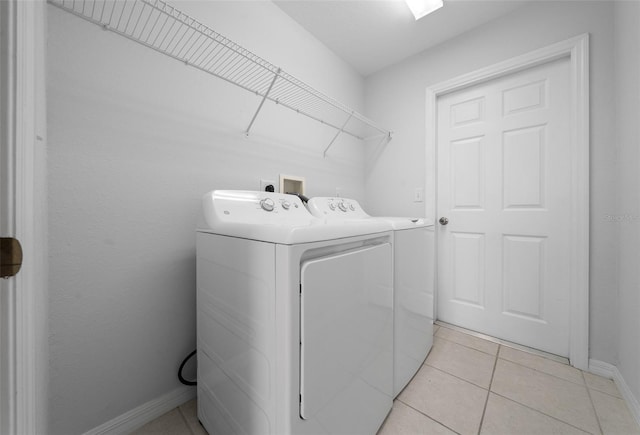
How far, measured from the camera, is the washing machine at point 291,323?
0.67 meters

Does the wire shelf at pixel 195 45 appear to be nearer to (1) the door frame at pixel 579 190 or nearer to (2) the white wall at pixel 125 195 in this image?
(2) the white wall at pixel 125 195

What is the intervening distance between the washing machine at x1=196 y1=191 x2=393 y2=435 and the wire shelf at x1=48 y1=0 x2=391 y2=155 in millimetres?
686

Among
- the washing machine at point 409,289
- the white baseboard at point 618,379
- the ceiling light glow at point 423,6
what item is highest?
the ceiling light glow at point 423,6

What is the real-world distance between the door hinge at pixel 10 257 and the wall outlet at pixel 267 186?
3.41 feet

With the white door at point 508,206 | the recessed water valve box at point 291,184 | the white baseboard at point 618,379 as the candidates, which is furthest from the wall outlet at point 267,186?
the white baseboard at point 618,379

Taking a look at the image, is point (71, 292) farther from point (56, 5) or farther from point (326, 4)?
point (326, 4)

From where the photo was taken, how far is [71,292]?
877 millimetres

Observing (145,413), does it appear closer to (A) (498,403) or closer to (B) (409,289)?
(B) (409,289)

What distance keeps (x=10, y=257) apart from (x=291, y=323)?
0.61m

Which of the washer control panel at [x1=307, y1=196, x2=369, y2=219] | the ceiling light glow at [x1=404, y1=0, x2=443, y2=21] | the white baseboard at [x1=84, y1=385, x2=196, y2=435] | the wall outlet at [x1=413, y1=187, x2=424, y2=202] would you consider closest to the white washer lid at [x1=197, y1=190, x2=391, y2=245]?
the washer control panel at [x1=307, y1=196, x2=369, y2=219]

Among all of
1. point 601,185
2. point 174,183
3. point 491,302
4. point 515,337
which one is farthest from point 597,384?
point 174,183

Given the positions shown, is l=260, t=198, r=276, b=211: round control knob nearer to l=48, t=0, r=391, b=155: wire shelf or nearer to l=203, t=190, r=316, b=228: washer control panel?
l=203, t=190, r=316, b=228: washer control panel

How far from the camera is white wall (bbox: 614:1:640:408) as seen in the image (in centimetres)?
109

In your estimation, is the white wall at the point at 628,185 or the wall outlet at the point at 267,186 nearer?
the white wall at the point at 628,185
